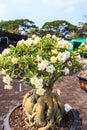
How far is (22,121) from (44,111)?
1.48 ft

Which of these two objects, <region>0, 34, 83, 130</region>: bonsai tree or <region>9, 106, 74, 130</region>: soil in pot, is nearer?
<region>0, 34, 83, 130</region>: bonsai tree

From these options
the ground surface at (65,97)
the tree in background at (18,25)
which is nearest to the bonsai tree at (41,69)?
the ground surface at (65,97)

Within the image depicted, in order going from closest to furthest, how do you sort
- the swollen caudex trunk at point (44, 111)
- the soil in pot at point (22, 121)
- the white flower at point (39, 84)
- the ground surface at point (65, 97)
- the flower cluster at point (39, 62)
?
the white flower at point (39, 84), the flower cluster at point (39, 62), the swollen caudex trunk at point (44, 111), the soil in pot at point (22, 121), the ground surface at point (65, 97)

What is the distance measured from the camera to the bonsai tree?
3537 mm

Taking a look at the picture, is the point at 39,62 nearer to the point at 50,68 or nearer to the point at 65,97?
the point at 50,68

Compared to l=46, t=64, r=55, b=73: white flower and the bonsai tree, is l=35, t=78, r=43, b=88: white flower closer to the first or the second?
the bonsai tree

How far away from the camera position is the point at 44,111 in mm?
3807

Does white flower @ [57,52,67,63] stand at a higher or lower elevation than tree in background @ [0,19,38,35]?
higher

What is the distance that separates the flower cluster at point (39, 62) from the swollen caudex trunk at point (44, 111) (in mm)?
193

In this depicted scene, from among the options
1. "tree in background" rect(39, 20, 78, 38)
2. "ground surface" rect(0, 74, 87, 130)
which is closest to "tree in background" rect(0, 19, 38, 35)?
"tree in background" rect(39, 20, 78, 38)

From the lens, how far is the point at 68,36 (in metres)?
34.5

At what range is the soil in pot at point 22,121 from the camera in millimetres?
3891

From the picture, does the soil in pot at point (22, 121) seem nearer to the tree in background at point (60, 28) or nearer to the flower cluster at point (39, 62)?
the flower cluster at point (39, 62)

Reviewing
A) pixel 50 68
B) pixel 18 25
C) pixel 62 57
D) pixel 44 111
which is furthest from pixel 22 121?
pixel 18 25
